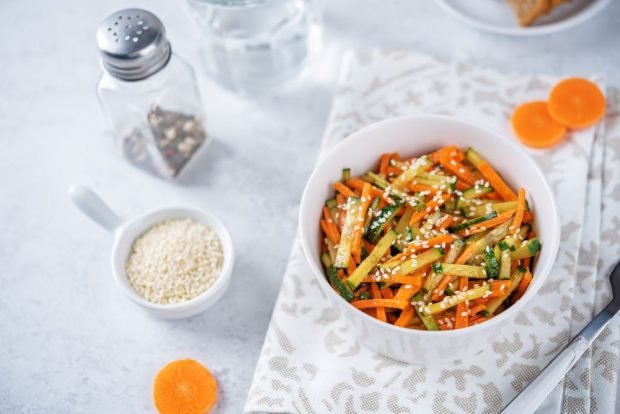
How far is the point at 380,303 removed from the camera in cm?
155

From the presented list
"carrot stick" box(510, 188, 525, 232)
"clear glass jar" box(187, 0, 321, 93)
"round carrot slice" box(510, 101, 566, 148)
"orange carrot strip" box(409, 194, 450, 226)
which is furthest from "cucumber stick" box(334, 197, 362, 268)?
"clear glass jar" box(187, 0, 321, 93)

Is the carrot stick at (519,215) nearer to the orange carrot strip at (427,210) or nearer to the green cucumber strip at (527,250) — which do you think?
the green cucumber strip at (527,250)

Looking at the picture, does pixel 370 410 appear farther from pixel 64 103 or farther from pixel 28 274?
pixel 64 103

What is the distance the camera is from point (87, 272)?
6.44ft

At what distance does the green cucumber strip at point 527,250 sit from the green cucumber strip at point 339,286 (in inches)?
14.6

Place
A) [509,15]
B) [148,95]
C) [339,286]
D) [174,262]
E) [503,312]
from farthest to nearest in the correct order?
[509,15], [148,95], [174,262], [339,286], [503,312]

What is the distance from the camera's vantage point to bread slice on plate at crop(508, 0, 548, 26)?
217cm

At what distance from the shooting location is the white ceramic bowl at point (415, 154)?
149cm

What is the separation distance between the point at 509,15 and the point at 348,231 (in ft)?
3.46

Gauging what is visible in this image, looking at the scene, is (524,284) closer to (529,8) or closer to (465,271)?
(465,271)

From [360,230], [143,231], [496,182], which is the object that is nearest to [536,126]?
[496,182]

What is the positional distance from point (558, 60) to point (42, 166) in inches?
63.1

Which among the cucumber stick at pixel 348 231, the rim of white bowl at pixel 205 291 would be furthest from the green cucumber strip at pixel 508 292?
→ the rim of white bowl at pixel 205 291

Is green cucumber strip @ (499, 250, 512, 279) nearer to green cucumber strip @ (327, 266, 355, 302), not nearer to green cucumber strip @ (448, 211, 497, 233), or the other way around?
green cucumber strip @ (448, 211, 497, 233)
